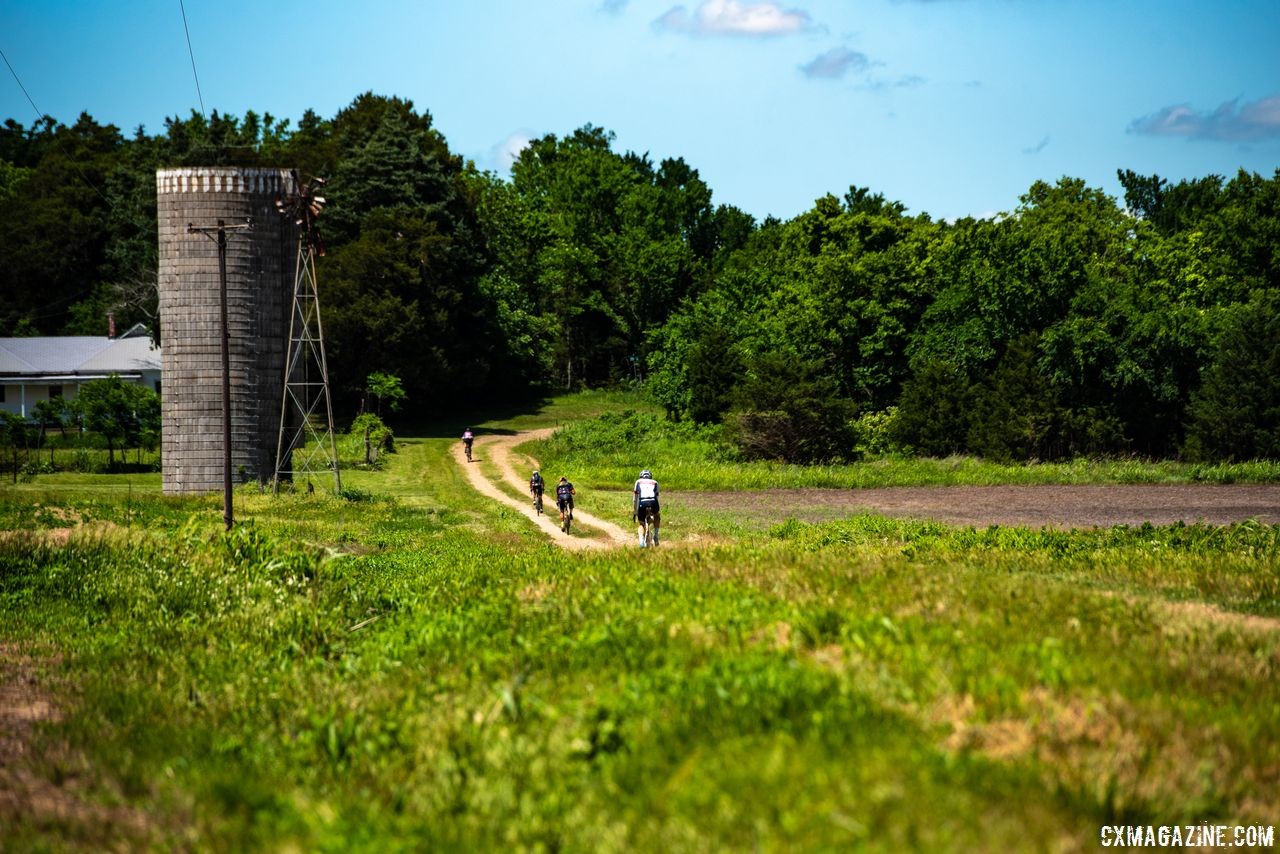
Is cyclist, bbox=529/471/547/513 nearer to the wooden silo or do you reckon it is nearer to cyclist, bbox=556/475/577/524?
cyclist, bbox=556/475/577/524

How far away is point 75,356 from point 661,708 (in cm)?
7310

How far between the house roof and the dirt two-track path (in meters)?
25.6

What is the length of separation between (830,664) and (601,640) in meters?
2.59

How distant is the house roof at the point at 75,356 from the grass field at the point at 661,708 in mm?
58574

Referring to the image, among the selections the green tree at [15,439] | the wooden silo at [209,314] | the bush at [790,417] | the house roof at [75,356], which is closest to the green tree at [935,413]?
the bush at [790,417]

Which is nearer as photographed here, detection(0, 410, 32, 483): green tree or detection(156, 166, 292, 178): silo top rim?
detection(156, 166, 292, 178): silo top rim

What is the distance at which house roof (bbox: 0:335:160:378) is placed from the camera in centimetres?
7075

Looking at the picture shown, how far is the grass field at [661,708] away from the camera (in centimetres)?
737

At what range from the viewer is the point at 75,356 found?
72375 mm

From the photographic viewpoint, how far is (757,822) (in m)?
7.00

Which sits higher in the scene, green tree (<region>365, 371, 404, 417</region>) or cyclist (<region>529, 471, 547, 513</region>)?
green tree (<region>365, 371, 404, 417</region>)

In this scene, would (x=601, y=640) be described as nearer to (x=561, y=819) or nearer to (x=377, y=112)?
(x=561, y=819)

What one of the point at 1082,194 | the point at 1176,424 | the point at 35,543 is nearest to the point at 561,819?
the point at 35,543

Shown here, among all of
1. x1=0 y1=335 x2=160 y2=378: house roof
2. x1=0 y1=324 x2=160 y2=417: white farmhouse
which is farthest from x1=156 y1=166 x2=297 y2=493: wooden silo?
x1=0 y1=335 x2=160 y2=378: house roof
